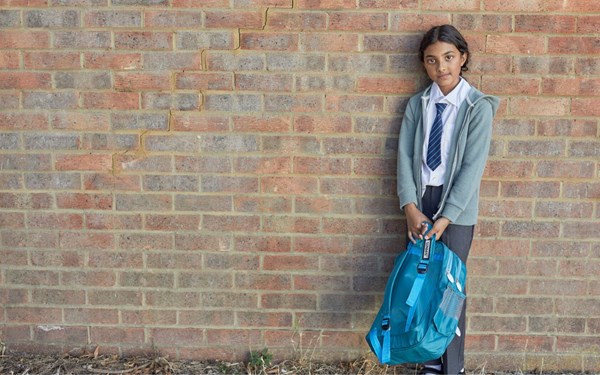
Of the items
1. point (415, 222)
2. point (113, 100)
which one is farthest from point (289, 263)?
point (113, 100)

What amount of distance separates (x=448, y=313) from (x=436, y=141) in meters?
0.91

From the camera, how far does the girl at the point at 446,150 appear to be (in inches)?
127

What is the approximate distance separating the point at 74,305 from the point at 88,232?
0.46 m

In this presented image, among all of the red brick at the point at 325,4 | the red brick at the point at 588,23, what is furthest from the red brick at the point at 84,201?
the red brick at the point at 588,23

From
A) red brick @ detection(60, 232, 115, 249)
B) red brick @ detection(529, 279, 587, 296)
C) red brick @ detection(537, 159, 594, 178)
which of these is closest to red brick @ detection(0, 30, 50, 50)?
red brick @ detection(60, 232, 115, 249)

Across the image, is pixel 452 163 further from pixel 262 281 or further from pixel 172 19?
pixel 172 19

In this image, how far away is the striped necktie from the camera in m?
3.33

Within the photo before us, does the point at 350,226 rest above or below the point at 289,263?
above

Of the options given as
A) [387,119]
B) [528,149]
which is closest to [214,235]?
[387,119]

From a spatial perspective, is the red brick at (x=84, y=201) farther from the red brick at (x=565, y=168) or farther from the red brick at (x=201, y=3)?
the red brick at (x=565, y=168)

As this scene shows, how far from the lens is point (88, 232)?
3691 mm

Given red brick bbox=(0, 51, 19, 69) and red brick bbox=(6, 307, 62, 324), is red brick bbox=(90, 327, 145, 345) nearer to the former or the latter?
red brick bbox=(6, 307, 62, 324)

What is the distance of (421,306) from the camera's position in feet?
10.3

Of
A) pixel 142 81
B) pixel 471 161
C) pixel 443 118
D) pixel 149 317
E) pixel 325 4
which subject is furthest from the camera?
pixel 149 317
